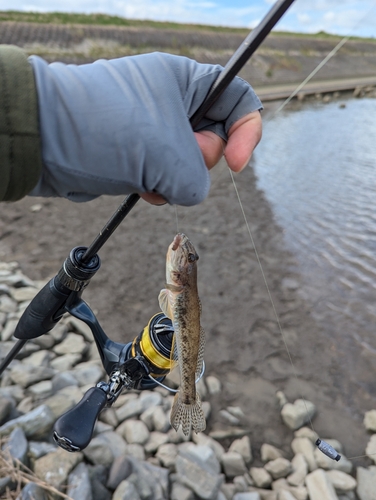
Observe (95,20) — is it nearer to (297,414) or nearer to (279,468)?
(297,414)

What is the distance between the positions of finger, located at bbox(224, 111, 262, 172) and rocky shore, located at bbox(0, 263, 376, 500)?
1758 mm

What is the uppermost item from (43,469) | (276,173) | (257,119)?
(257,119)

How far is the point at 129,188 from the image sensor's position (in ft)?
3.90

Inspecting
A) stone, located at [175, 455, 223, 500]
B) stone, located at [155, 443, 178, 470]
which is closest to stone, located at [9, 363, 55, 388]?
stone, located at [155, 443, 178, 470]

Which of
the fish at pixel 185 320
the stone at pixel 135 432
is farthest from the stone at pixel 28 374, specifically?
the fish at pixel 185 320

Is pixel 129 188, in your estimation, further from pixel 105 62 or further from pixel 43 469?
pixel 43 469

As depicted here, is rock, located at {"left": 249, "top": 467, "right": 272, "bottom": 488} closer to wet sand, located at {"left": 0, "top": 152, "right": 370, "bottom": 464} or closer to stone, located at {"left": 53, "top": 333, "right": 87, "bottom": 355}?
wet sand, located at {"left": 0, "top": 152, "right": 370, "bottom": 464}

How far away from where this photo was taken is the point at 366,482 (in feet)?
8.90

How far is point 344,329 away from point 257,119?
327 centimetres

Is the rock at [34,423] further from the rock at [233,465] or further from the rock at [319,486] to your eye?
the rock at [319,486]

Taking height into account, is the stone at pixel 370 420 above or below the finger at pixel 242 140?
below

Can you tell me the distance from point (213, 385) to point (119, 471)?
1.24 m

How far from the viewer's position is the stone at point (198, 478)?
7.55ft

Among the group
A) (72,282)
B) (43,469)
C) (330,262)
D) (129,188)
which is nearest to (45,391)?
(43,469)
